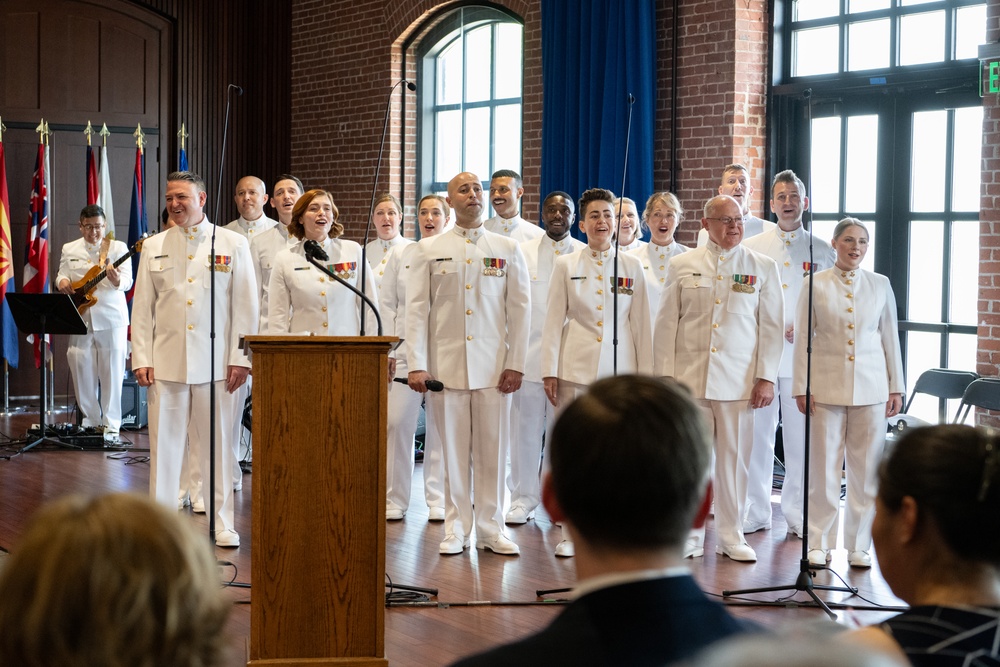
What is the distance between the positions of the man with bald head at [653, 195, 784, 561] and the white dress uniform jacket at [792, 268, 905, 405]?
15 centimetres

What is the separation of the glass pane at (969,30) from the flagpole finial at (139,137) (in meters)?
6.55

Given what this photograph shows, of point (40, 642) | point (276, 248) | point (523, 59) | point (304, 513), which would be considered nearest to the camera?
point (40, 642)

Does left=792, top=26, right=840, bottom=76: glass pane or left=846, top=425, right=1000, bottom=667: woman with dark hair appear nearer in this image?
left=846, top=425, right=1000, bottom=667: woman with dark hair

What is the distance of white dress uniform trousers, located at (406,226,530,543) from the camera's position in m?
5.04

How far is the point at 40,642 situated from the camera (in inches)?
35.3

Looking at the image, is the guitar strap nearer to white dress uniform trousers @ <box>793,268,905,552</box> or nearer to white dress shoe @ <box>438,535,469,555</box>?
white dress shoe @ <box>438,535,469,555</box>

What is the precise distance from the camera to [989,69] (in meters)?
6.00

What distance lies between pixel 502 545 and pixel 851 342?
5.68ft

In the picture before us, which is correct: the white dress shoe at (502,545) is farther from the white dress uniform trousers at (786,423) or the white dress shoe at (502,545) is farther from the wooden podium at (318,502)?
the wooden podium at (318,502)

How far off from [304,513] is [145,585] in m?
2.43

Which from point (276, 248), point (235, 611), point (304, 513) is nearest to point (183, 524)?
point (304, 513)

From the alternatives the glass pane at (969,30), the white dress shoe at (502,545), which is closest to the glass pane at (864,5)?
the glass pane at (969,30)

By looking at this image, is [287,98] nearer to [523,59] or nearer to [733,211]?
[523,59]

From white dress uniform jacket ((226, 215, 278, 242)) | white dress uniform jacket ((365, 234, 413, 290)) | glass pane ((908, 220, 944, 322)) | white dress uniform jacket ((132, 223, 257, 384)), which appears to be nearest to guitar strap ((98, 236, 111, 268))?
white dress uniform jacket ((226, 215, 278, 242))
